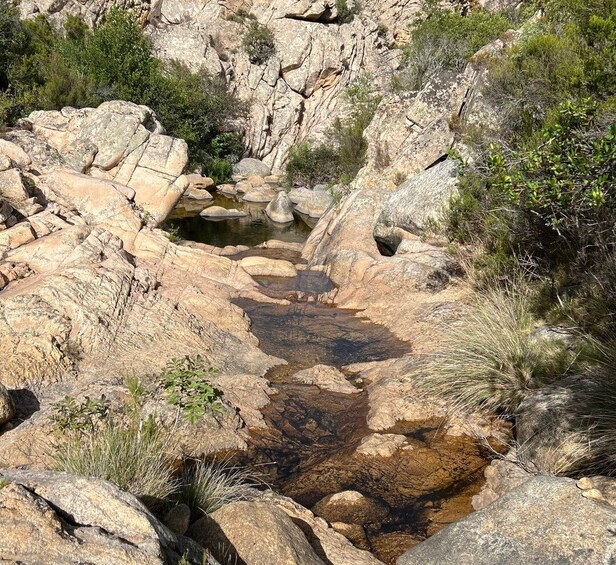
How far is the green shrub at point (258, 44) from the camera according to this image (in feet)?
130

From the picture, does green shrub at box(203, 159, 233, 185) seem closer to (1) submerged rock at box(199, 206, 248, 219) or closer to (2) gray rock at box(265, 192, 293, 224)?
(1) submerged rock at box(199, 206, 248, 219)

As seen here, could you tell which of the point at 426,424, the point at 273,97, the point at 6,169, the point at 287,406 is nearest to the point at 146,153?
the point at 6,169

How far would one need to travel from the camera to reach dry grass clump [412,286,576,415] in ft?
20.3

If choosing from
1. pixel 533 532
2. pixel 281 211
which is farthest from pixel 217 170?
pixel 533 532

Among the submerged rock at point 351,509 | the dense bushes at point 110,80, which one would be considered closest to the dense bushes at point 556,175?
the submerged rock at point 351,509

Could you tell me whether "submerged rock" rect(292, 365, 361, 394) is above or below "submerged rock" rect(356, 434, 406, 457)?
below

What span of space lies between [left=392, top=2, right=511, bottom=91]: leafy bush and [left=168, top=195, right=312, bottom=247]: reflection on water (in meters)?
7.73

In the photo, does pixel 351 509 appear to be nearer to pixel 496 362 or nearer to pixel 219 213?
pixel 496 362

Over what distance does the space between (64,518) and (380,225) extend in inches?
474

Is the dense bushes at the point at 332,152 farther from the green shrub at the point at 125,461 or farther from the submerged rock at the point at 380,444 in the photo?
the green shrub at the point at 125,461

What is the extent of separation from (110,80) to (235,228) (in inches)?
509

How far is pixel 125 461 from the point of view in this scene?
390 cm

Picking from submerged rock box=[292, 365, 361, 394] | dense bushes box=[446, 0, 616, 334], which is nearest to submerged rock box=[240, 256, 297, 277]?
dense bushes box=[446, 0, 616, 334]

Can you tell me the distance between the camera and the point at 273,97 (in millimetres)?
40219
